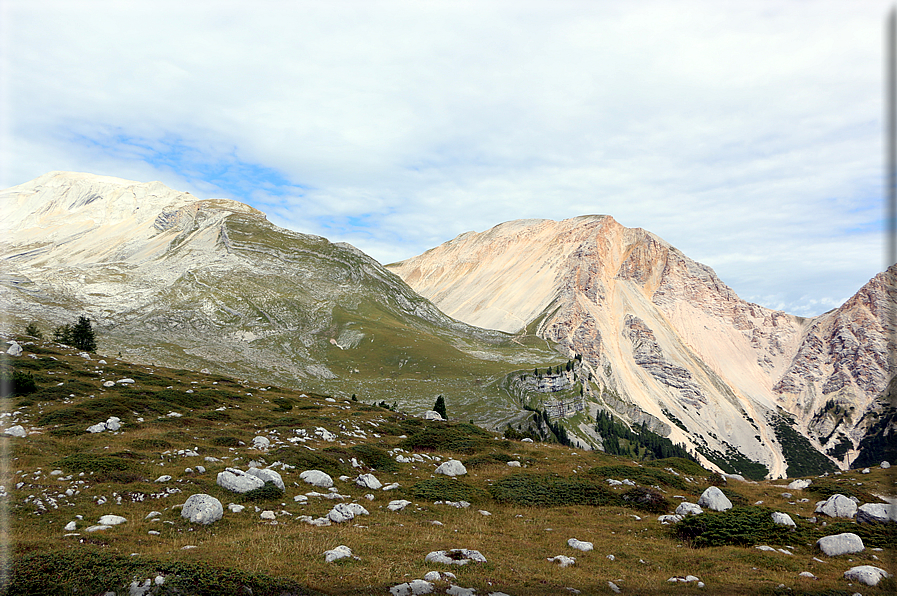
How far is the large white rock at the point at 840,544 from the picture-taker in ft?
72.2

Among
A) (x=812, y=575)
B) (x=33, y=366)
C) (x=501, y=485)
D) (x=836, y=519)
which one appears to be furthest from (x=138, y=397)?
(x=836, y=519)

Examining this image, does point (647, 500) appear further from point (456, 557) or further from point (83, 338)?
point (83, 338)

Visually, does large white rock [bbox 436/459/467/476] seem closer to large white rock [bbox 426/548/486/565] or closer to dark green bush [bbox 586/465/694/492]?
dark green bush [bbox 586/465/694/492]

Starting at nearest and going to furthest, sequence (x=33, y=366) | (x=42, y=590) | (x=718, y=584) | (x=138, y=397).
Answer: (x=42, y=590) → (x=718, y=584) → (x=138, y=397) → (x=33, y=366)

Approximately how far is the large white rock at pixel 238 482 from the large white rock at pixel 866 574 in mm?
27047

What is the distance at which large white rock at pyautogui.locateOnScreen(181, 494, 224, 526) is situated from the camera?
20.1 metres

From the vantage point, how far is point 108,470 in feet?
81.4

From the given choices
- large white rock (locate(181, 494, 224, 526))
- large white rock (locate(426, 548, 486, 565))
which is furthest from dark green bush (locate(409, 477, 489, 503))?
large white rock (locate(181, 494, 224, 526))

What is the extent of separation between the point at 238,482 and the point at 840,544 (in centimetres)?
3026

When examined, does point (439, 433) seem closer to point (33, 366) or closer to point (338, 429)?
point (338, 429)

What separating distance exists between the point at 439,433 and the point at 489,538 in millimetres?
28899

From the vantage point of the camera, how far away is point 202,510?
802 inches

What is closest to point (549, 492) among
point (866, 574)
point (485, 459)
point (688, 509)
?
point (688, 509)

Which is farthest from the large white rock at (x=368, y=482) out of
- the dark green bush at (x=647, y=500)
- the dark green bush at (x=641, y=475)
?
the dark green bush at (x=641, y=475)
